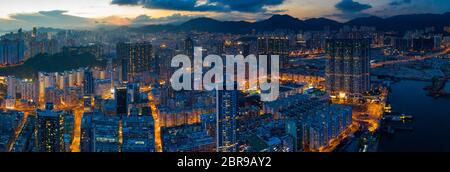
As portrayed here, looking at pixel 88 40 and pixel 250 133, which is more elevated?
pixel 88 40

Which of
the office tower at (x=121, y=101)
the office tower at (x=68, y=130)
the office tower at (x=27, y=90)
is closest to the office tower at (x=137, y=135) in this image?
the office tower at (x=68, y=130)

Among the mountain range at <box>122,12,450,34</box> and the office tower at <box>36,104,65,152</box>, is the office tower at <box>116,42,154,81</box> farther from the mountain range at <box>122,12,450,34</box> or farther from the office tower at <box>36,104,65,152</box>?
the office tower at <box>36,104,65,152</box>

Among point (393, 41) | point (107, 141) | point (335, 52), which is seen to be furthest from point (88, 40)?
point (393, 41)

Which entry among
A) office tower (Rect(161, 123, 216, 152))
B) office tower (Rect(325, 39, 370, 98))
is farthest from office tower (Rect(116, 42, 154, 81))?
office tower (Rect(161, 123, 216, 152))

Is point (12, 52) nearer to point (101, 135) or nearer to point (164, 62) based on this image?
point (164, 62)
